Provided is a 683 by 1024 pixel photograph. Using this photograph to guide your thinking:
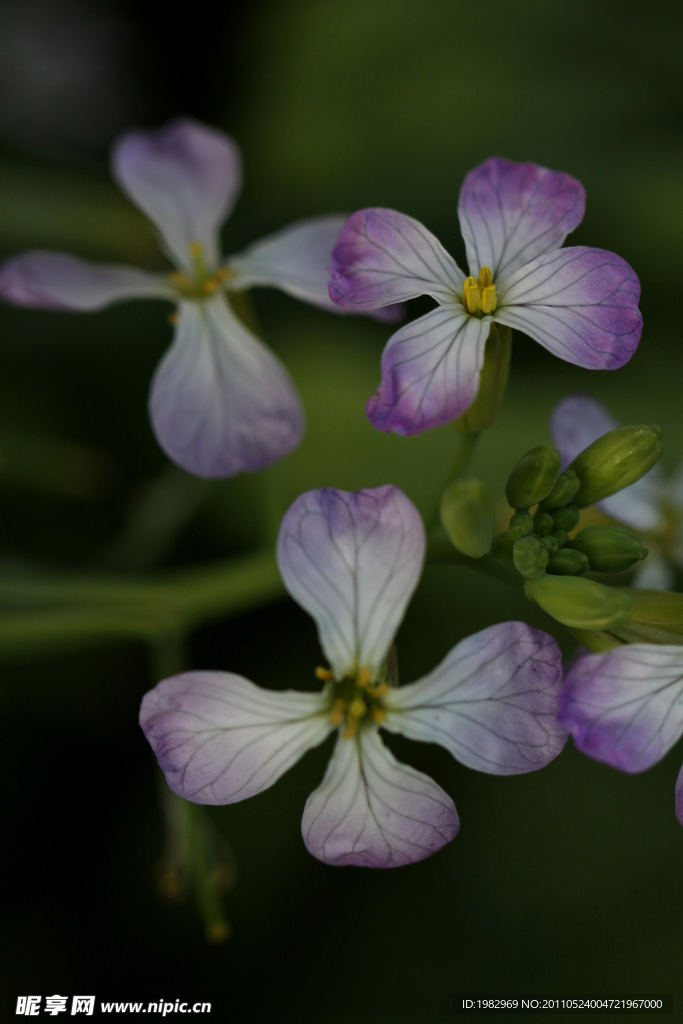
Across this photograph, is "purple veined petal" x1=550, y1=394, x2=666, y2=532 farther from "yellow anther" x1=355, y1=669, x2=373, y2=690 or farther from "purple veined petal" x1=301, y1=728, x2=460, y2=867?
"purple veined petal" x1=301, y1=728, x2=460, y2=867

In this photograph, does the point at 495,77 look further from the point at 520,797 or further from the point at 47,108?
the point at 520,797

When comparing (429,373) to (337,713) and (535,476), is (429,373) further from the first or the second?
(337,713)

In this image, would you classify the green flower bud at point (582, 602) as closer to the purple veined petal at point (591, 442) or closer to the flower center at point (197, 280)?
the purple veined petal at point (591, 442)

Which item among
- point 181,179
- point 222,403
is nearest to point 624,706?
point 222,403

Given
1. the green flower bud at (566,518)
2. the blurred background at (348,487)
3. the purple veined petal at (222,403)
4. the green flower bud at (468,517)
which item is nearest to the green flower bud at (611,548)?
the green flower bud at (566,518)

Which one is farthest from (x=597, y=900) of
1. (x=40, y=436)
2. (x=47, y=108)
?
(x=47, y=108)

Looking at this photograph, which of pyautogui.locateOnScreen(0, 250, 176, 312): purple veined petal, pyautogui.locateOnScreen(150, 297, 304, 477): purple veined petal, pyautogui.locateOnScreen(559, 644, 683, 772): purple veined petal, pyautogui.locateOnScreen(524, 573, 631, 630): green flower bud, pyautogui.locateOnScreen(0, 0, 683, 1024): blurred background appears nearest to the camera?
pyautogui.locateOnScreen(559, 644, 683, 772): purple veined petal

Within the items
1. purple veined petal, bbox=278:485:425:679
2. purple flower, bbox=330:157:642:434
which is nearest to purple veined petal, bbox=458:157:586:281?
purple flower, bbox=330:157:642:434
